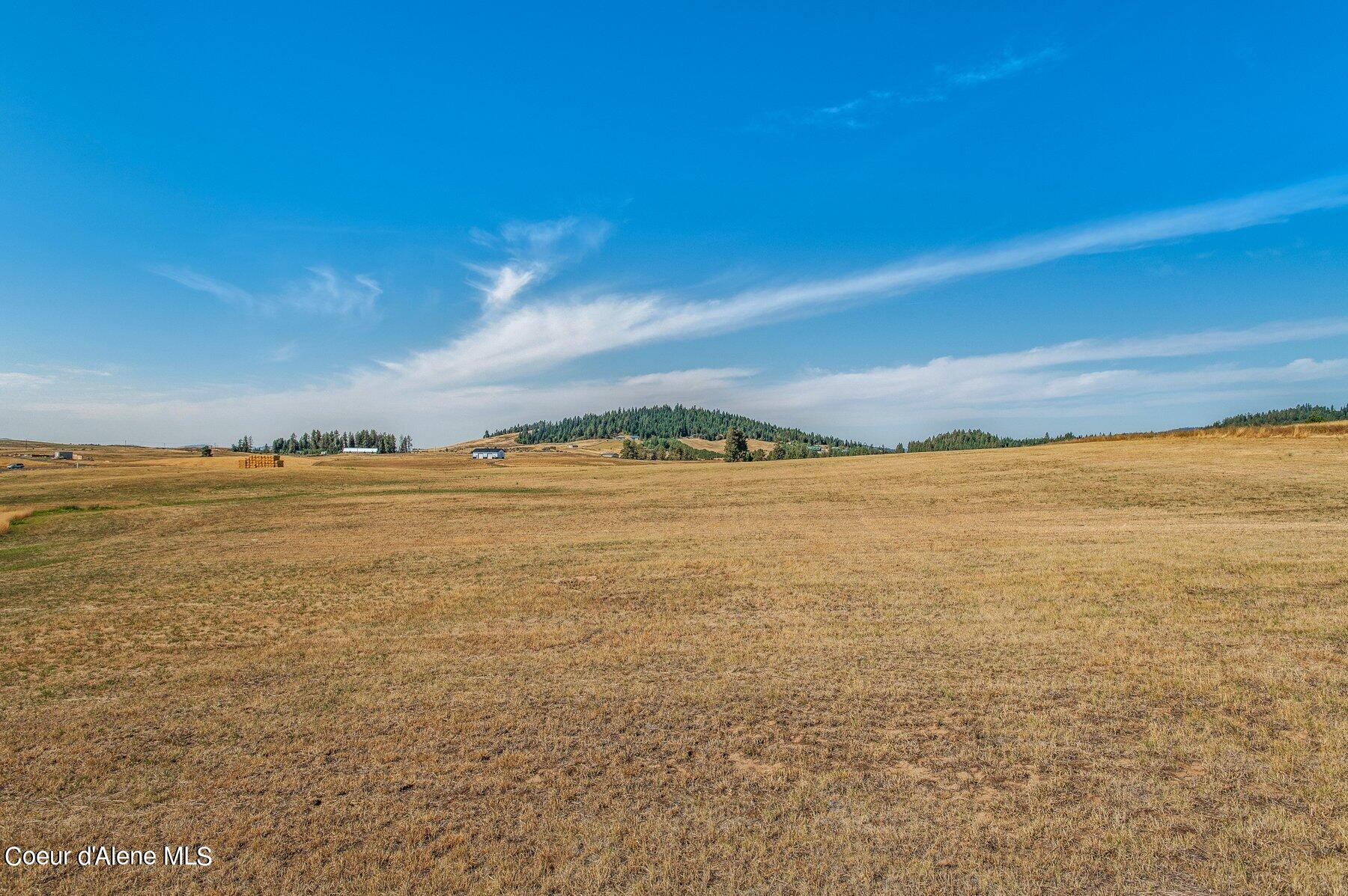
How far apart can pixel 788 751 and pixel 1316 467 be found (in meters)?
48.9

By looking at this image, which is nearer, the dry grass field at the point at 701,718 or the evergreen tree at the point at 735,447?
the dry grass field at the point at 701,718

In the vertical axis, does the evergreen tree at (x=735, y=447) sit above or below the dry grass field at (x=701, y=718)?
above

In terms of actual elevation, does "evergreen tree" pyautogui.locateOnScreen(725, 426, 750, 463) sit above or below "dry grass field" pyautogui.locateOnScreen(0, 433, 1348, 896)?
above

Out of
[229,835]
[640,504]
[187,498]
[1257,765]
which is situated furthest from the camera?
[187,498]

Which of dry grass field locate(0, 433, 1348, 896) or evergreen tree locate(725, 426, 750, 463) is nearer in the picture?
dry grass field locate(0, 433, 1348, 896)

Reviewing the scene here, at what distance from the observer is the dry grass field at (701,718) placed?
6062 millimetres

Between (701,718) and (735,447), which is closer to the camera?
(701,718)

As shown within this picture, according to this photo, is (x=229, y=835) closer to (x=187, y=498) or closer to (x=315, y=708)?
(x=315, y=708)

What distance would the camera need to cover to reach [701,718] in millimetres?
9094

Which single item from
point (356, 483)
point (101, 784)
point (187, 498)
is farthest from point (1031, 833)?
point (356, 483)

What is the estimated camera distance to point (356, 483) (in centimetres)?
6366

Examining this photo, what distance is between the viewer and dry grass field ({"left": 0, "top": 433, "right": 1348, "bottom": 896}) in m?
6.06

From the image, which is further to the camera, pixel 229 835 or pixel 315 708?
pixel 315 708

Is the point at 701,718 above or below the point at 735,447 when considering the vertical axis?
below
